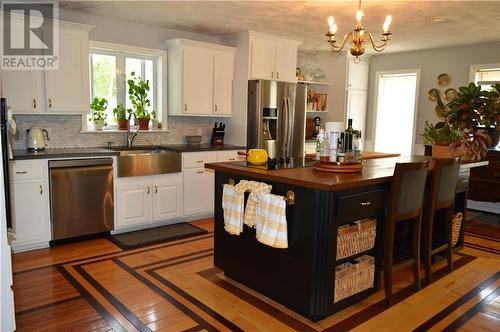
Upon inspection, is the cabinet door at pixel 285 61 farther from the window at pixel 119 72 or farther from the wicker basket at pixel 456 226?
the wicker basket at pixel 456 226

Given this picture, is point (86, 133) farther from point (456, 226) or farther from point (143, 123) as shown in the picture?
point (456, 226)

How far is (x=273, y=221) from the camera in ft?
8.30

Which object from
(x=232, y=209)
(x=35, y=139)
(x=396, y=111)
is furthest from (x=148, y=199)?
(x=396, y=111)

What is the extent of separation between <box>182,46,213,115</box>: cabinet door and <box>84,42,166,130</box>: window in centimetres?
37

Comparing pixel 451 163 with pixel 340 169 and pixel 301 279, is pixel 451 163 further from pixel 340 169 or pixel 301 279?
pixel 301 279

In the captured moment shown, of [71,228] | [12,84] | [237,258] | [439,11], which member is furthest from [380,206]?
[12,84]

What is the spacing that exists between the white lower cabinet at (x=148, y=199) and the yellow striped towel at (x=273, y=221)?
2.19 m

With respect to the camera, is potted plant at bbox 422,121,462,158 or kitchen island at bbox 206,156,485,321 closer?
kitchen island at bbox 206,156,485,321

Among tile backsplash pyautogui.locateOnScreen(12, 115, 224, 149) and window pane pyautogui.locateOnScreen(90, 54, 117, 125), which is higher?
Result: window pane pyautogui.locateOnScreen(90, 54, 117, 125)

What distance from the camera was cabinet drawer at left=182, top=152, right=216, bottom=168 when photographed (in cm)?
477

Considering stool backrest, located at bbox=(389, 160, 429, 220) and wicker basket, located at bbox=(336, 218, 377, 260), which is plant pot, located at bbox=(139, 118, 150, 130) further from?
stool backrest, located at bbox=(389, 160, 429, 220)

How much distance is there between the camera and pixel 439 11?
4117mm

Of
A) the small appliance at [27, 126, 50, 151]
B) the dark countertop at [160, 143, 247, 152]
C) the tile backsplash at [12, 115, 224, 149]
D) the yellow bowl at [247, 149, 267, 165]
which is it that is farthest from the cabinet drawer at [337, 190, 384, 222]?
the tile backsplash at [12, 115, 224, 149]

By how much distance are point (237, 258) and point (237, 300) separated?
32 centimetres
